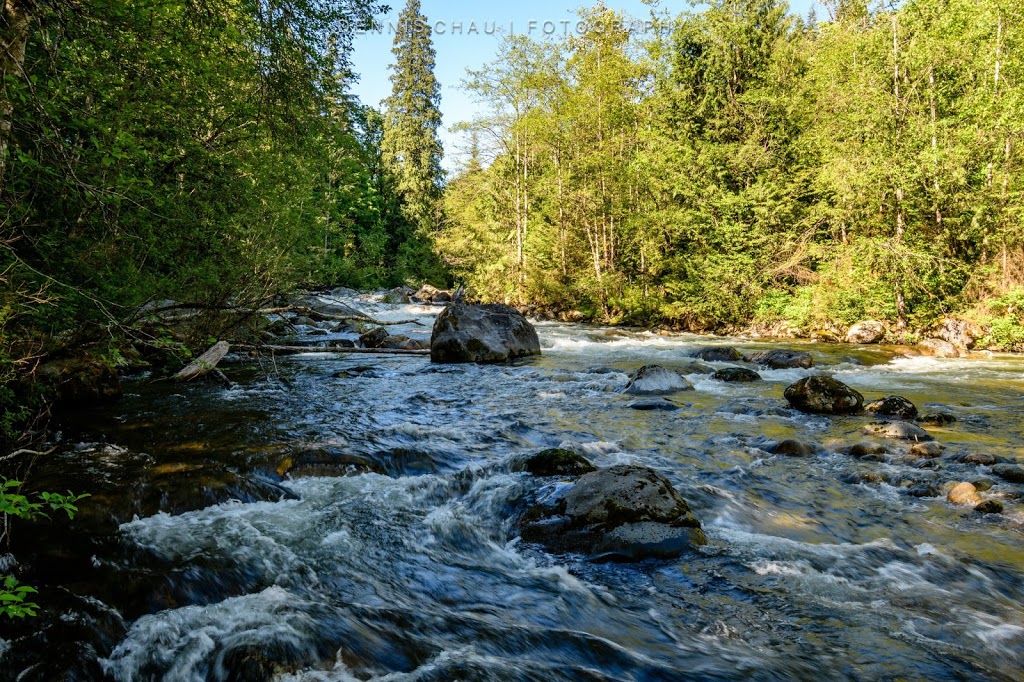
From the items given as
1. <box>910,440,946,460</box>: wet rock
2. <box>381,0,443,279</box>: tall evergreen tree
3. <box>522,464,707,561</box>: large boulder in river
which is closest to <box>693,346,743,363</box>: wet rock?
<box>910,440,946,460</box>: wet rock

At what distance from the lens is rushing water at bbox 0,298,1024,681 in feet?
10.2

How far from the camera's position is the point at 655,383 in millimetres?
10234

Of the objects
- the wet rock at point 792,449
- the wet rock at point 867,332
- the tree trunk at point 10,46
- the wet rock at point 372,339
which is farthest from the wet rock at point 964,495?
the wet rock at point 372,339

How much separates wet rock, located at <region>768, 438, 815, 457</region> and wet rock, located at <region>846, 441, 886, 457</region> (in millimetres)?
424

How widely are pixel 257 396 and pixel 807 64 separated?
2148cm

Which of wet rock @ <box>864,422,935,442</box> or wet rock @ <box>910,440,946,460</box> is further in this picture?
wet rock @ <box>864,422,935,442</box>

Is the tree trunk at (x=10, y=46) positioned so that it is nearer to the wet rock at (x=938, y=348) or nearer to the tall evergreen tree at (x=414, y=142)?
the wet rock at (x=938, y=348)

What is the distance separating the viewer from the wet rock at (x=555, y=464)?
5.89 meters

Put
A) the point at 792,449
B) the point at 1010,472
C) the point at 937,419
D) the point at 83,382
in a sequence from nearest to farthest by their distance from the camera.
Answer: the point at 1010,472
the point at 792,449
the point at 83,382
the point at 937,419

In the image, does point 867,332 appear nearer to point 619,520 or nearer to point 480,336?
point 480,336

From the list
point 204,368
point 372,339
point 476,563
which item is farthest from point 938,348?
point 204,368

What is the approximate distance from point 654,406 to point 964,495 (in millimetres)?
4339

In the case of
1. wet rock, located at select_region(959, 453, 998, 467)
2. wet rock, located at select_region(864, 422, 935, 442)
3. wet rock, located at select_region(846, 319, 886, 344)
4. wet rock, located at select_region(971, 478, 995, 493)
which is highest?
wet rock, located at select_region(846, 319, 886, 344)

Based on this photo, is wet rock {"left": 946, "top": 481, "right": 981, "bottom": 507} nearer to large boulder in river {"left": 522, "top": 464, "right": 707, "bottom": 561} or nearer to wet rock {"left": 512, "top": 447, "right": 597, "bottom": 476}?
large boulder in river {"left": 522, "top": 464, "right": 707, "bottom": 561}
